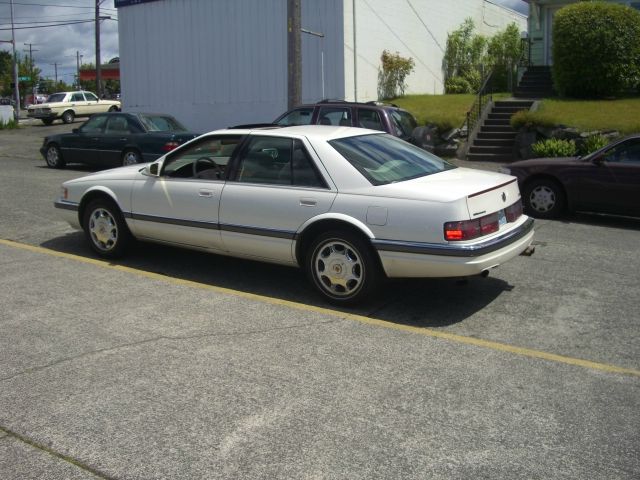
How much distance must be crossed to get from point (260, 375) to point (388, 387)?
0.81 metres

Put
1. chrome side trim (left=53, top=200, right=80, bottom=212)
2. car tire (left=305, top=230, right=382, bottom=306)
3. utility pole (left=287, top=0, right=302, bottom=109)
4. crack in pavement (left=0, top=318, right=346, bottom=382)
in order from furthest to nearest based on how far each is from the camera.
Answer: utility pole (left=287, top=0, right=302, bottom=109), chrome side trim (left=53, top=200, right=80, bottom=212), car tire (left=305, top=230, right=382, bottom=306), crack in pavement (left=0, top=318, right=346, bottom=382)

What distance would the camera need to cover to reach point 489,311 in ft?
19.1

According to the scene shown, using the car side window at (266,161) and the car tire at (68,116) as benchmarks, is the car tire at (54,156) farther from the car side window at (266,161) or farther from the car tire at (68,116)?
the car tire at (68,116)

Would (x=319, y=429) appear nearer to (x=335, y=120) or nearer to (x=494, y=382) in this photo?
(x=494, y=382)

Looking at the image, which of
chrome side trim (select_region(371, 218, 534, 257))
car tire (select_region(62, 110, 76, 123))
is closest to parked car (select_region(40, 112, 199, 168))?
chrome side trim (select_region(371, 218, 534, 257))

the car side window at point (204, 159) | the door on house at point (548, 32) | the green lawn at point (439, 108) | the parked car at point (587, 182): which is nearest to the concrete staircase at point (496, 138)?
the green lawn at point (439, 108)

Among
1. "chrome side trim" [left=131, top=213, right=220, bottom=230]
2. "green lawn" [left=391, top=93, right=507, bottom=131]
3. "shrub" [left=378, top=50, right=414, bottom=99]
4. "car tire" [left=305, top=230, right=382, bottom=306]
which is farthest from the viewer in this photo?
"shrub" [left=378, top=50, right=414, bottom=99]

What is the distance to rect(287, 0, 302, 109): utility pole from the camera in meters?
14.3

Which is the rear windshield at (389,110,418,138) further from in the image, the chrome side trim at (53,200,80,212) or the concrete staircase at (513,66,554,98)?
the concrete staircase at (513,66,554,98)

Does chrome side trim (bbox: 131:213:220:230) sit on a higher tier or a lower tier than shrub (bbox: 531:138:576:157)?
lower

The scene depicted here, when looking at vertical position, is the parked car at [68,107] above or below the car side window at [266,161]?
above

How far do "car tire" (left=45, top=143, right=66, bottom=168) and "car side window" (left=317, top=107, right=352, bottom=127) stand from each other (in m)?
7.49

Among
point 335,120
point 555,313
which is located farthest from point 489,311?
point 335,120

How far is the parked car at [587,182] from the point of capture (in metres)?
9.95
